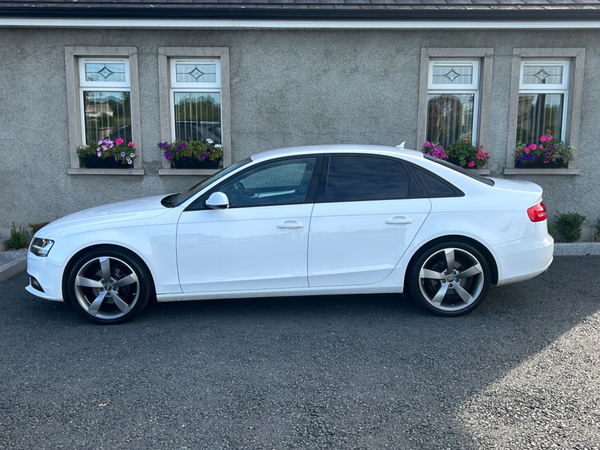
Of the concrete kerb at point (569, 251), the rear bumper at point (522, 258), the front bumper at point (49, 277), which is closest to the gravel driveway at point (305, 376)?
the front bumper at point (49, 277)

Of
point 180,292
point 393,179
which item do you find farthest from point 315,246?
point 180,292

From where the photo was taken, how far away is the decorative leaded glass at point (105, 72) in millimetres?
8547

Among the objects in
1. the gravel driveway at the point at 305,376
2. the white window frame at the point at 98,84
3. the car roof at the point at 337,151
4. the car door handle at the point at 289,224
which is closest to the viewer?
the gravel driveway at the point at 305,376

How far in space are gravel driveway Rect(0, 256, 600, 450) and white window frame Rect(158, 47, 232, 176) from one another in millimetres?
3359

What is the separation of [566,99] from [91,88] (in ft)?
24.7

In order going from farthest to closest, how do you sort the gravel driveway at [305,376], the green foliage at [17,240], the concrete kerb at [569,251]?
the green foliage at [17,240] → the concrete kerb at [569,251] → the gravel driveway at [305,376]

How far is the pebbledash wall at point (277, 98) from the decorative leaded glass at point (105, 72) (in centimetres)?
34

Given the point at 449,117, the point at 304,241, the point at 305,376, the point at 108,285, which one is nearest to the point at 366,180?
the point at 304,241

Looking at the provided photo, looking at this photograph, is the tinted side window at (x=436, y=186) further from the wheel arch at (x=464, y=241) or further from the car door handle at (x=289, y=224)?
the car door handle at (x=289, y=224)

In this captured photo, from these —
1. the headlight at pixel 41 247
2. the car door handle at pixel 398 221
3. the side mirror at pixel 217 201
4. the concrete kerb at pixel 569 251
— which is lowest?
the concrete kerb at pixel 569 251

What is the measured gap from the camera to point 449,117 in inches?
345

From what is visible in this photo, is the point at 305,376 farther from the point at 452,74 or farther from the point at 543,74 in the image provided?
the point at 543,74

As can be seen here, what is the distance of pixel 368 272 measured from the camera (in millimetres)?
4992

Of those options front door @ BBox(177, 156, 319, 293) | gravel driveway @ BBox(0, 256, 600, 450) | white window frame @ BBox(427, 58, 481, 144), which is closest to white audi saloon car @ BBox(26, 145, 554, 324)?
front door @ BBox(177, 156, 319, 293)
